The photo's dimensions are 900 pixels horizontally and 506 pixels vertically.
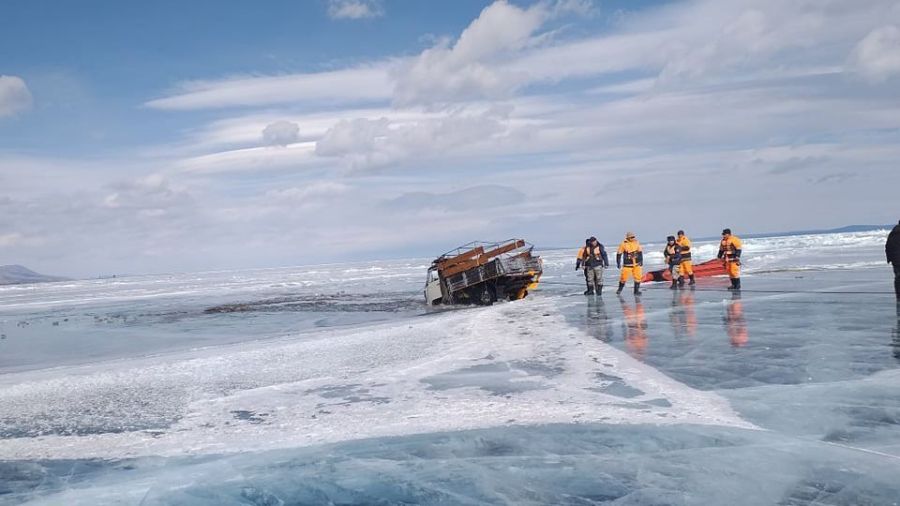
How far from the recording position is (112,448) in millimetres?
7051

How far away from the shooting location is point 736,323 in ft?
Answer: 43.6

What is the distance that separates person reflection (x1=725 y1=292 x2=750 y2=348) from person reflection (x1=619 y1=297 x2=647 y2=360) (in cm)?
140

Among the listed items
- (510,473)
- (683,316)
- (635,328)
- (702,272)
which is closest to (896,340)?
(635,328)

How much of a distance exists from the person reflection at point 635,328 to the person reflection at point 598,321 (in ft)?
1.14

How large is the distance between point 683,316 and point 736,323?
1.84 meters

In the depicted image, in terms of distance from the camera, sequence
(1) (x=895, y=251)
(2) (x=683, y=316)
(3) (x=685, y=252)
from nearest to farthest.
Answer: (1) (x=895, y=251) → (2) (x=683, y=316) → (3) (x=685, y=252)

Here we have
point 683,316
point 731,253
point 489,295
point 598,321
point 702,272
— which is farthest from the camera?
point 702,272

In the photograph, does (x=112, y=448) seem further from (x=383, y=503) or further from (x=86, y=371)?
(x=86, y=371)

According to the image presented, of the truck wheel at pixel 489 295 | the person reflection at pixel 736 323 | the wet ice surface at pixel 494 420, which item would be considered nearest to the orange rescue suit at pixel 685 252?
the person reflection at pixel 736 323

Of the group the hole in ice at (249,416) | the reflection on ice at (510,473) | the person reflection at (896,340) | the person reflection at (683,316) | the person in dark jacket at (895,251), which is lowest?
the reflection on ice at (510,473)

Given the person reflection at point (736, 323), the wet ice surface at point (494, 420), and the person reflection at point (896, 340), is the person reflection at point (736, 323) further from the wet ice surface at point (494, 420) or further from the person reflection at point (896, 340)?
the person reflection at point (896, 340)

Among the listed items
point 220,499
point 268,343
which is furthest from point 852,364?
point 268,343

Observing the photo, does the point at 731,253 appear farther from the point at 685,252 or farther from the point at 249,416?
the point at 249,416

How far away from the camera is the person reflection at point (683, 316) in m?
12.7
